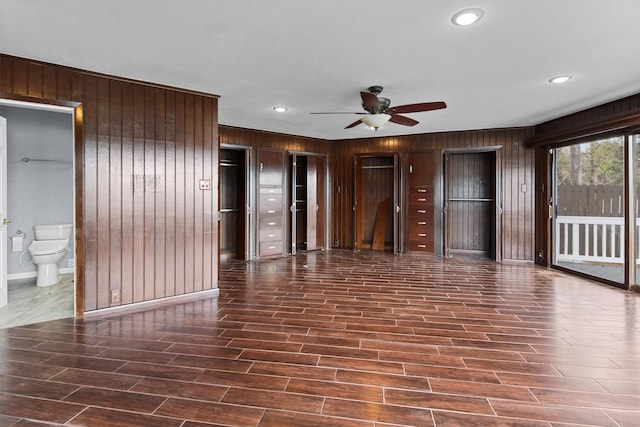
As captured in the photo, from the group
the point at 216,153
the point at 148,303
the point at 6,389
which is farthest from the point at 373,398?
the point at 216,153

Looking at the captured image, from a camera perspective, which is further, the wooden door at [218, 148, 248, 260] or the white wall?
the wooden door at [218, 148, 248, 260]

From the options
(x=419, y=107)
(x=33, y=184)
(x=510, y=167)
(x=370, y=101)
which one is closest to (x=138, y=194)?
(x=33, y=184)

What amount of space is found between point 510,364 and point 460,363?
0.34m

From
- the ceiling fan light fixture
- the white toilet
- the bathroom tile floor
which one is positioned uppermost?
the ceiling fan light fixture

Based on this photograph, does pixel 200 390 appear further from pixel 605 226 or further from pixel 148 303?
pixel 605 226

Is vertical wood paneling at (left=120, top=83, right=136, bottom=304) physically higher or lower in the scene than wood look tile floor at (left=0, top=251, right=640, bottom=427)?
higher

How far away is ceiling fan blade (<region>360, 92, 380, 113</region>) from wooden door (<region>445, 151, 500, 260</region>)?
3356mm

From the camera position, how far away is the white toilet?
4445mm

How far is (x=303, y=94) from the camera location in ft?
13.8

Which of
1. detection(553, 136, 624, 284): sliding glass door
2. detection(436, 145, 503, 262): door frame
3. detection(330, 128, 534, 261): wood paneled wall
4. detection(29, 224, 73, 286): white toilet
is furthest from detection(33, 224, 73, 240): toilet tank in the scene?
detection(553, 136, 624, 284): sliding glass door

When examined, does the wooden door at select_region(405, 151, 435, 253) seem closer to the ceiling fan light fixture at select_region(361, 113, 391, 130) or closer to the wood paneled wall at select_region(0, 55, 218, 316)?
the ceiling fan light fixture at select_region(361, 113, 391, 130)

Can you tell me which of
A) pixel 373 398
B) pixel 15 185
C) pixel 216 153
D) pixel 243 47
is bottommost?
pixel 373 398

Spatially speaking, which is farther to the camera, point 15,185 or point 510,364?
point 15,185

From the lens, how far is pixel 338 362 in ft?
7.84
